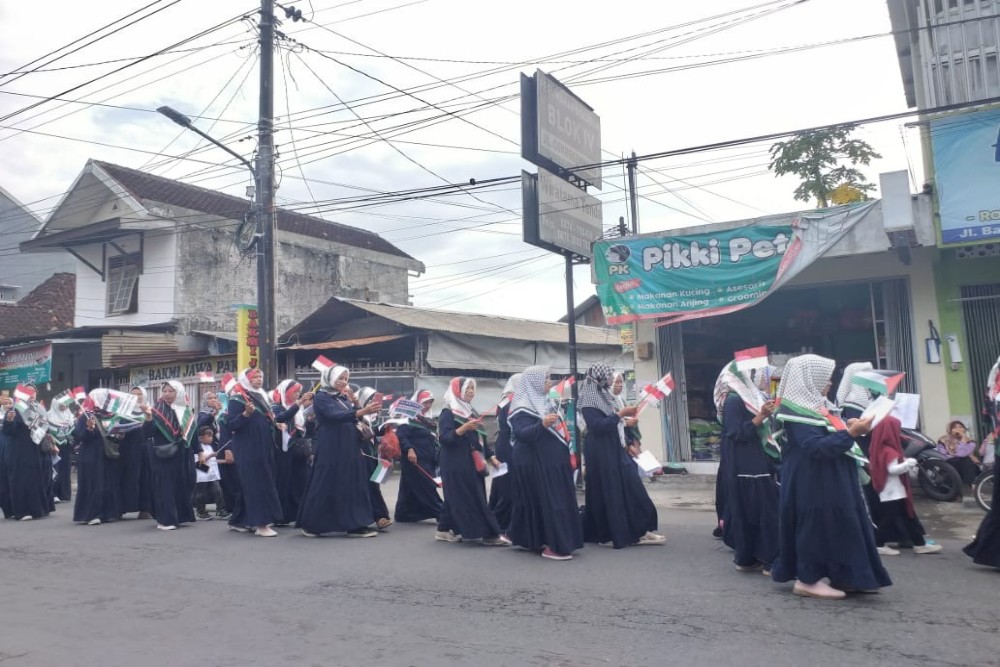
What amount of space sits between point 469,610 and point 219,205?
1984 centimetres

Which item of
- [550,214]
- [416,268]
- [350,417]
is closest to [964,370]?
[550,214]

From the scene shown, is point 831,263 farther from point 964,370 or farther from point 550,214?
point 550,214

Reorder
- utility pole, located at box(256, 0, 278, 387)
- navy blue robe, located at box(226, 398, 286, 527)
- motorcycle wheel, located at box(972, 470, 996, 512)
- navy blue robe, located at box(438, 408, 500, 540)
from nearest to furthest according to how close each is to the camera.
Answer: navy blue robe, located at box(438, 408, 500, 540) < motorcycle wheel, located at box(972, 470, 996, 512) < navy blue robe, located at box(226, 398, 286, 527) < utility pole, located at box(256, 0, 278, 387)

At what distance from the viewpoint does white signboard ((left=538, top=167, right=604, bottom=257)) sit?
502 inches

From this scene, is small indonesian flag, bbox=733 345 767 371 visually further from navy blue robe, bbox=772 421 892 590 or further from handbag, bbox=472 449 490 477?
handbag, bbox=472 449 490 477

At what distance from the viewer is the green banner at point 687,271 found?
11867 mm

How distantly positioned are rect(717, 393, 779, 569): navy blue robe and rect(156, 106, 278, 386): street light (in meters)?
8.38

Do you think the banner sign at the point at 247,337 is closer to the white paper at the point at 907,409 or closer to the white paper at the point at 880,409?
the white paper at the point at 907,409

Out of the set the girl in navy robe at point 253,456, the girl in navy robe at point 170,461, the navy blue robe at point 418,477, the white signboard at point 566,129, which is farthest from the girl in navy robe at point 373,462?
the white signboard at point 566,129

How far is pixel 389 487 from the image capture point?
15.4 m

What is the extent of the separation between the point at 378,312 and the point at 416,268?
34.2 ft

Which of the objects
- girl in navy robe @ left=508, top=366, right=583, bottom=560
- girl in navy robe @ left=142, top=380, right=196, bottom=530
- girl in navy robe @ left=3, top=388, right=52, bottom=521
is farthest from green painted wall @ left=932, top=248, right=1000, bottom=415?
girl in navy robe @ left=3, top=388, right=52, bottom=521

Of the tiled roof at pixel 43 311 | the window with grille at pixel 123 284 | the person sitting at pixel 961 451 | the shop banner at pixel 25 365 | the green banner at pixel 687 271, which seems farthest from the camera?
the tiled roof at pixel 43 311

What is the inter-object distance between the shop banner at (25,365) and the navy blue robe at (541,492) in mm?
17246
